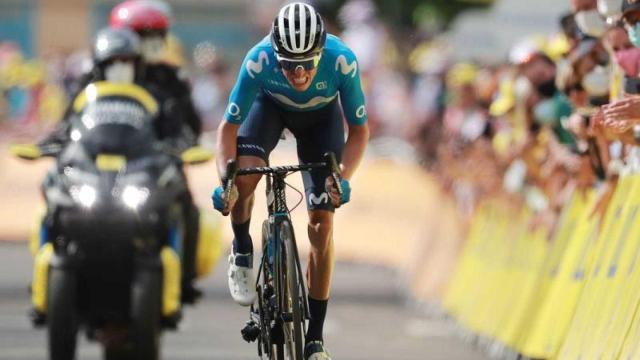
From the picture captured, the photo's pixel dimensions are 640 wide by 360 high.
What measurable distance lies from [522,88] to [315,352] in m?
5.84

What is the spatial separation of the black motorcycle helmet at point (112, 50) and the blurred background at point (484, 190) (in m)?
0.38

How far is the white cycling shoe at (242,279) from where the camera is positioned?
436 inches

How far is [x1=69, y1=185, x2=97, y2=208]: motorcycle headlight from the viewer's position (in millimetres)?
12953

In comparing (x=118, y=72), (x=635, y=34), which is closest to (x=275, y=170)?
(x=635, y=34)

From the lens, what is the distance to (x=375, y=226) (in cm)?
2781

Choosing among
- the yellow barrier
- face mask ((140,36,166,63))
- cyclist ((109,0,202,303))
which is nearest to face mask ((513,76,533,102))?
the yellow barrier

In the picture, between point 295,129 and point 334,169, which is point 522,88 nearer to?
point 295,129

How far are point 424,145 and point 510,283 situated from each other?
1287 centimetres

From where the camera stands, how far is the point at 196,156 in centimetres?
1385

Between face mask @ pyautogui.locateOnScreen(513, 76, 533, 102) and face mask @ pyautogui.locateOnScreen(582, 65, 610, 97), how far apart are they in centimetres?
282

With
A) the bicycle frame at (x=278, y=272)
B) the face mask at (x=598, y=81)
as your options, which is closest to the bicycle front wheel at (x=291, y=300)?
the bicycle frame at (x=278, y=272)

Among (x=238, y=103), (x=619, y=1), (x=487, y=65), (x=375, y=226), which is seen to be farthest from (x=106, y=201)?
(x=375, y=226)

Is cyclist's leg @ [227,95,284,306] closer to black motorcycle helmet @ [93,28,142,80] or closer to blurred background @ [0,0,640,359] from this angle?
blurred background @ [0,0,640,359]

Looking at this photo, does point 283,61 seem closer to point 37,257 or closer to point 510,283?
point 37,257
